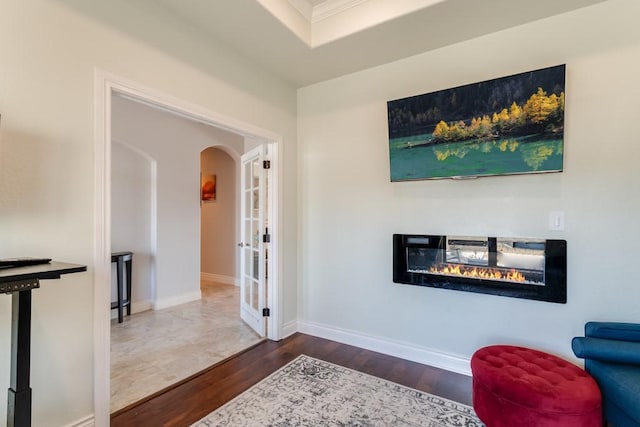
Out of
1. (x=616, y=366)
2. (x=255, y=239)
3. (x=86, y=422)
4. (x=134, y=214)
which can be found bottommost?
(x=86, y=422)

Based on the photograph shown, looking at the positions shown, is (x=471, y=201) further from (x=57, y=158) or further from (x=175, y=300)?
(x=175, y=300)

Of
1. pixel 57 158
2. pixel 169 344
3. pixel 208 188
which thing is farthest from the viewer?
pixel 208 188

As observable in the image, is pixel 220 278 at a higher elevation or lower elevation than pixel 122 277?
lower

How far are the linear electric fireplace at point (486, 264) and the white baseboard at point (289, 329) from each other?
1301 mm

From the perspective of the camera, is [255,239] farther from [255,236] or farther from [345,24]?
[345,24]

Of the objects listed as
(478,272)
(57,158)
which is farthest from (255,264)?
(478,272)

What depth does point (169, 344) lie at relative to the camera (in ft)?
10.1

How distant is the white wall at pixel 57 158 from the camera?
4.94 feet

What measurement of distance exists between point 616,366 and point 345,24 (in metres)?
2.85

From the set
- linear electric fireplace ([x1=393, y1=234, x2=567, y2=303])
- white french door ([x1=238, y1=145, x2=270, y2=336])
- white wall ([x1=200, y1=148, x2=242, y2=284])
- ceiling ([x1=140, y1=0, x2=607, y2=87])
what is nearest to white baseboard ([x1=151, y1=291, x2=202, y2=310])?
white wall ([x1=200, y1=148, x2=242, y2=284])

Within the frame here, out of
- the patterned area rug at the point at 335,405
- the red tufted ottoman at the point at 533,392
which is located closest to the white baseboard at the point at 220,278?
the patterned area rug at the point at 335,405

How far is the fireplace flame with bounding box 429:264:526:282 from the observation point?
2330mm

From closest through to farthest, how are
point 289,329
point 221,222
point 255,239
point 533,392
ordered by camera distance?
point 533,392
point 289,329
point 255,239
point 221,222

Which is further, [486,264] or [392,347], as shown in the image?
[392,347]
